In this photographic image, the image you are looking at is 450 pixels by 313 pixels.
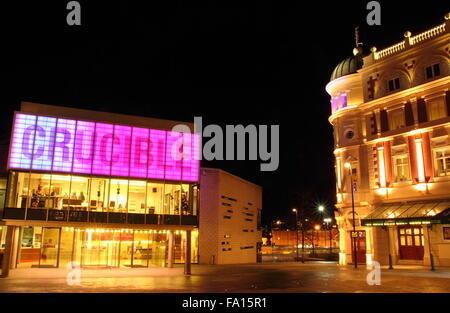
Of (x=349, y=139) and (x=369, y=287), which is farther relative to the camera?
(x=349, y=139)

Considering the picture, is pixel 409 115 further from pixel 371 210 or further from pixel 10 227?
pixel 10 227

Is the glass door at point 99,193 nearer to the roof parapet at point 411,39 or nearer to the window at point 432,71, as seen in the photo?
the roof parapet at point 411,39

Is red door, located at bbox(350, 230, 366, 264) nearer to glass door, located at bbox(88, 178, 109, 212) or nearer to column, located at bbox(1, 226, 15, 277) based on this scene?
glass door, located at bbox(88, 178, 109, 212)

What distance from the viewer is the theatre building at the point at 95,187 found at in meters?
26.8

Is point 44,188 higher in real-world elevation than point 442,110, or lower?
lower

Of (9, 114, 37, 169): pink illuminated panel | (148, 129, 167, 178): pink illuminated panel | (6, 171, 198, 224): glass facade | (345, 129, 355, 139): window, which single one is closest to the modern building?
(6, 171, 198, 224): glass facade

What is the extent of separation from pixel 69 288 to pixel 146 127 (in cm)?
1563

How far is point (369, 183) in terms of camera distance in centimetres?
3609

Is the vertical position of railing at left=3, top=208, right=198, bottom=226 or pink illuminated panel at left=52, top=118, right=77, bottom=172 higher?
pink illuminated panel at left=52, top=118, right=77, bottom=172

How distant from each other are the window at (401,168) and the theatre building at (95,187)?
17.1 m

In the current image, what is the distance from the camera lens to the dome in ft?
130

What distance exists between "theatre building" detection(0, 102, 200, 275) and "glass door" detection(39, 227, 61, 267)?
7 cm
